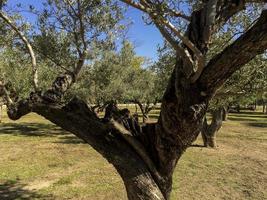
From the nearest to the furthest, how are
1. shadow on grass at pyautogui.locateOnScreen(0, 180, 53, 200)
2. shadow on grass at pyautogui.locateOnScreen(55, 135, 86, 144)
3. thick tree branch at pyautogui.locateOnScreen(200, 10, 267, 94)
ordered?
thick tree branch at pyautogui.locateOnScreen(200, 10, 267, 94) < shadow on grass at pyautogui.locateOnScreen(0, 180, 53, 200) < shadow on grass at pyautogui.locateOnScreen(55, 135, 86, 144)

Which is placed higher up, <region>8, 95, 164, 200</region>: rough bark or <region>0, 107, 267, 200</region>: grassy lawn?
<region>8, 95, 164, 200</region>: rough bark

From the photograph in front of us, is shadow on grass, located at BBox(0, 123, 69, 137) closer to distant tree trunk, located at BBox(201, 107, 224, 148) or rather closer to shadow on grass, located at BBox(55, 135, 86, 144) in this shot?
shadow on grass, located at BBox(55, 135, 86, 144)

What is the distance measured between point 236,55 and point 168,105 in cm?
153

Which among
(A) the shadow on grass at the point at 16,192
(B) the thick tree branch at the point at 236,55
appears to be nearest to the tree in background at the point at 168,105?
(B) the thick tree branch at the point at 236,55

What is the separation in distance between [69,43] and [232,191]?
25.5 ft

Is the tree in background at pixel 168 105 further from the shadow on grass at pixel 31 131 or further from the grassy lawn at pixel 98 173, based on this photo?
the shadow on grass at pixel 31 131

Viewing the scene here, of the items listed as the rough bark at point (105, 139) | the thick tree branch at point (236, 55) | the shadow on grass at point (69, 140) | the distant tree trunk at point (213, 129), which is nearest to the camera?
the thick tree branch at point (236, 55)

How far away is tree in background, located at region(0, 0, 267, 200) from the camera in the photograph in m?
5.71

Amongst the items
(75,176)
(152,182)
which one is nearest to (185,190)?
(75,176)

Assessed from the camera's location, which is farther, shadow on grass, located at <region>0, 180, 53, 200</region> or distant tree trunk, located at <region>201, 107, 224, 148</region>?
distant tree trunk, located at <region>201, 107, 224, 148</region>

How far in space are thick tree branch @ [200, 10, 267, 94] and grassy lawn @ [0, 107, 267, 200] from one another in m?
7.19

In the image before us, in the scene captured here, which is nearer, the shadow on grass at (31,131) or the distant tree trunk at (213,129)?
the distant tree trunk at (213,129)

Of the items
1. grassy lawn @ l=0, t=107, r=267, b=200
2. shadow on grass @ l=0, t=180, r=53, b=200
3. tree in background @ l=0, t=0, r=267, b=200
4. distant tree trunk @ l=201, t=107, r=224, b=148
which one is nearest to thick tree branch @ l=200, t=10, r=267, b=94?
tree in background @ l=0, t=0, r=267, b=200

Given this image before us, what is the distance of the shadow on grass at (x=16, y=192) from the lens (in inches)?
485
